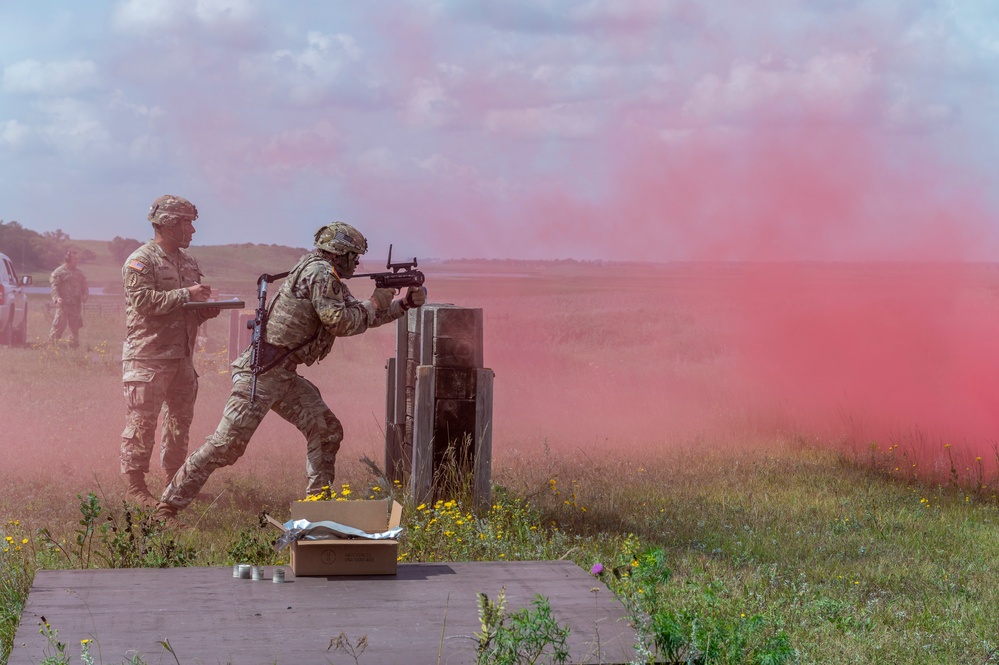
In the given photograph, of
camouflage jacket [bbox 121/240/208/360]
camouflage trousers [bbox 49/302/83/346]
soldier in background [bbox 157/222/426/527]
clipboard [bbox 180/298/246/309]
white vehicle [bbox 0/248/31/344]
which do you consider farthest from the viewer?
white vehicle [bbox 0/248/31/344]

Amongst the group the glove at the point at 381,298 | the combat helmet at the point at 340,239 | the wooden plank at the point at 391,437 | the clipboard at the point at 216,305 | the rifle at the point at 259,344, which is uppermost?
the combat helmet at the point at 340,239

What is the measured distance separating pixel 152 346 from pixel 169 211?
111cm

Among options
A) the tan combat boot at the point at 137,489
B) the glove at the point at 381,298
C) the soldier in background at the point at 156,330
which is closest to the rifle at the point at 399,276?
the glove at the point at 381,298

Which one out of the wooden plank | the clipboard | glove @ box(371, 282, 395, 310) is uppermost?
glove @ box(371, 282, 395, 310)

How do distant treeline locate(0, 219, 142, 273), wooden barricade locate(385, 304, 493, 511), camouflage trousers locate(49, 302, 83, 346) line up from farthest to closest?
1. distant treeline locate(0, 219, 142, 273)
2. camouflage trousers locate(49, 302, 83, 346)
3. wooden barricade locate(385, 304, 493, 511)

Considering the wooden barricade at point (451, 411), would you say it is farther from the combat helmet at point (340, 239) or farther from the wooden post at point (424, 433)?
the combat helmet at point (340, 239)

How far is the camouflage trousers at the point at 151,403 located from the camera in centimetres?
968

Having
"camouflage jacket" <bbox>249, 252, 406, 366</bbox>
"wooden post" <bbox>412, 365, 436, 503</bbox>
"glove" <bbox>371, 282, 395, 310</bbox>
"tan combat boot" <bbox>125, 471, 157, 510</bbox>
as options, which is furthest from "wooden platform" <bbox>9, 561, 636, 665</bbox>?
"tan combat boot" <bbox>125, 471, 157, 510</bbox>

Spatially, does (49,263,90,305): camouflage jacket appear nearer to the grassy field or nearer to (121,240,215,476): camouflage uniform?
the grassy field

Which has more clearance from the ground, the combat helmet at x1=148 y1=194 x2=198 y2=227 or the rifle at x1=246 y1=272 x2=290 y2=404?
the combat helmet at x1=148 y1=194 x2=198 y2=227

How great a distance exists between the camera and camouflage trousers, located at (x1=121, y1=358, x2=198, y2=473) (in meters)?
9.68

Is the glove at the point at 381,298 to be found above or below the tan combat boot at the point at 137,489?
above

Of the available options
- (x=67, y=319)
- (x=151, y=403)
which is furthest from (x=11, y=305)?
(x=151, y=403)

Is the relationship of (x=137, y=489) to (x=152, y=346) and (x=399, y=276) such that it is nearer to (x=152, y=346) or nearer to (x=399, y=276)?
(x=152, y=346)
